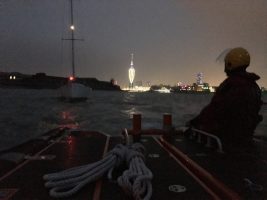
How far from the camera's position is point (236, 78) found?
8.66m

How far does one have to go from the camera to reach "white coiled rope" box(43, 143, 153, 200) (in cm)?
494

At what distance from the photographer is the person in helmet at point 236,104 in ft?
27.5

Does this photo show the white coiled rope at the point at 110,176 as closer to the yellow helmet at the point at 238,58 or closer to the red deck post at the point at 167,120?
the yellow helmet at the point at 238,58

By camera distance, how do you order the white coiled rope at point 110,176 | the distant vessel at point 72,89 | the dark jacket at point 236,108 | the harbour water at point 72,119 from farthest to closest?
the distant vessel at point 72,89, the harbour water at point 72,119, the dark jacket at point 236,108, the white coiled rope at point 110,176

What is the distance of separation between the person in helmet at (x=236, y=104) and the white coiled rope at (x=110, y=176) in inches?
120

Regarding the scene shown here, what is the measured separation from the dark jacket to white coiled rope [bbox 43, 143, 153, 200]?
305 centimetres

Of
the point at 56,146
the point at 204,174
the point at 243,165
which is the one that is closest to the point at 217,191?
the point at 204,174

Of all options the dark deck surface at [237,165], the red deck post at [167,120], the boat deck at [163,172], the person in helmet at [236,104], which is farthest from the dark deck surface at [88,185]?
the person in helmet at [236,104]

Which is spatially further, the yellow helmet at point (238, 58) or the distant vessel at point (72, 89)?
the distant vessel at point (72, 89)

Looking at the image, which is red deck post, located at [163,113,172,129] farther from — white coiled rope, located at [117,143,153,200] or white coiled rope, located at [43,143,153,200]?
white coiled rope, located at [117,143,153,200]

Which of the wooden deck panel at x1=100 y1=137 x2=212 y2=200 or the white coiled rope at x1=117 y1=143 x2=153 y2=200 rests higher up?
the white coiled rope at x1=117 y1=143 x2=153 y2=200

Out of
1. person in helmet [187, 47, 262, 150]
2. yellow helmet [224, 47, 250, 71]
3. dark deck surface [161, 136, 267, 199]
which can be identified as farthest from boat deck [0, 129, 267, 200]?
yellow helmet [224, 47, 250, 71]

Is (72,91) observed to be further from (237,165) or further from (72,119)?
(237,165)

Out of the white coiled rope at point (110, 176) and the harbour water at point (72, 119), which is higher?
the white coiled rope at point (110, 176)
